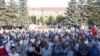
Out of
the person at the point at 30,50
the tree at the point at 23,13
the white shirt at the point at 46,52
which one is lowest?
the tree at the point at 23,13

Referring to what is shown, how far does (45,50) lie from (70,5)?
6650 centimetres

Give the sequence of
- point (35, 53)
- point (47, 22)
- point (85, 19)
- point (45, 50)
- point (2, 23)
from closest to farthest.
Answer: point (45, 50) → point (35, 53) → point (2, 23) → point (85, 19) → point (47, 22)

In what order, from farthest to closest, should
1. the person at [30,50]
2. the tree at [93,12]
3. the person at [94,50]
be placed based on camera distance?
the tree at [93,12], the person at [30,50], the person at [94,50]

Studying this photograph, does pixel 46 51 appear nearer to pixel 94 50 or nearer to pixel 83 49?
pixel 83 49

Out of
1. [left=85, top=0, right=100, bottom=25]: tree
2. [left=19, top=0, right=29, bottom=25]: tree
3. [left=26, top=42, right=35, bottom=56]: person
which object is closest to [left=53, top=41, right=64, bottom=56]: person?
[left=26, top=42, right=35, bottom=56]: person

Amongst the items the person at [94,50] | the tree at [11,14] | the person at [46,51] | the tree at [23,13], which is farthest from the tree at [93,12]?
the person at [46,51]

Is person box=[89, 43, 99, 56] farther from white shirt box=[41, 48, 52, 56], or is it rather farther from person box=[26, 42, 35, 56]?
person box=[26, 42, 35, 56]

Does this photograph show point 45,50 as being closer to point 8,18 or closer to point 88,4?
point 8,18

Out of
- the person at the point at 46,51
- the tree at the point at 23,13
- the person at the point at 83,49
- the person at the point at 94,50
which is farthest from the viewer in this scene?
the tree at the point at 23,13

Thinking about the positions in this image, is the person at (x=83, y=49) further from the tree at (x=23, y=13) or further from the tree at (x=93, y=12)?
the tree at (x=23, y=13)

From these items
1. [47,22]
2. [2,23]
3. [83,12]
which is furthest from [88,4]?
[47,22]

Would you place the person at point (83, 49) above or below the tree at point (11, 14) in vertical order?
above

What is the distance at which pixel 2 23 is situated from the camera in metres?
73.2

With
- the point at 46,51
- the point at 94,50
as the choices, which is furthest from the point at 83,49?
the point at 46,51
